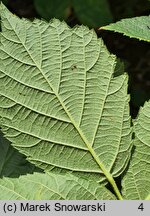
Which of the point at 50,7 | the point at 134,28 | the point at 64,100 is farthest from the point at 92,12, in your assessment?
the point at 64,100

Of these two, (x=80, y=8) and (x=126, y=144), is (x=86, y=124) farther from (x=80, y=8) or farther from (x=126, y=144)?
(x=80, y=8)

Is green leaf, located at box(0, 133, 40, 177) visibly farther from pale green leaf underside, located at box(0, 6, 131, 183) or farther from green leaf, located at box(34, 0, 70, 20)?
green leaf, located at box(34, 0, 70, 20)

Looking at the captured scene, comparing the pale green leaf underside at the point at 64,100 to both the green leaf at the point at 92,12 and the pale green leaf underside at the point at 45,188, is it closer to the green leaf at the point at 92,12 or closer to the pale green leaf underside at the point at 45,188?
the pale green leaf underside at the point at 45,188

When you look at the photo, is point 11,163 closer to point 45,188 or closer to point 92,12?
point 45,188

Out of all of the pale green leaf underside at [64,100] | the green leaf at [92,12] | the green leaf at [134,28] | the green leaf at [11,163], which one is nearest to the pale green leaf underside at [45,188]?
the pale green leaf underside at [64,100]

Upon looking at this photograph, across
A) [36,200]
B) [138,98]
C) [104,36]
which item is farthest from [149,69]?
[36,200]

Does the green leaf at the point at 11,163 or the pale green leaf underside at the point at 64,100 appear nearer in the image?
the pale green leaf underside at the point at 64,100
